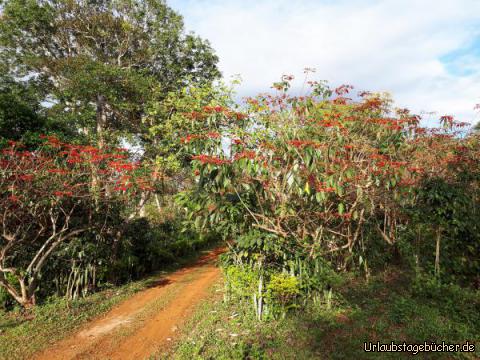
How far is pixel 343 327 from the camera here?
186 inches

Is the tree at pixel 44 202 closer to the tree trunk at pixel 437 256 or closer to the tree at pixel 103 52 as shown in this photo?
the tree at pixel 103 52

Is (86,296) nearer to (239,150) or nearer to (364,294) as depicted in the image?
(239,150)

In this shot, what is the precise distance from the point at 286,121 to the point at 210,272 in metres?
6.19

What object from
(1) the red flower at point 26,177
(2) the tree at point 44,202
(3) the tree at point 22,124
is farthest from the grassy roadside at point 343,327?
(3) the tree at point 22,124

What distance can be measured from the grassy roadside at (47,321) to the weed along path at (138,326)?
223 millimetres

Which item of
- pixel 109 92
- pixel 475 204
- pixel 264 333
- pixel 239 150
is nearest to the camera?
pixel 264 333

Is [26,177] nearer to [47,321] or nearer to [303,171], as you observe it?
[47,321]

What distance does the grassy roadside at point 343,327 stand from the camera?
4.13 m

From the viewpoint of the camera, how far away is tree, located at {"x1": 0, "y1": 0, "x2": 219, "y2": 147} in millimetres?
13414

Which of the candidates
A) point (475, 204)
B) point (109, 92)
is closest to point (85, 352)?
point (475, 204)

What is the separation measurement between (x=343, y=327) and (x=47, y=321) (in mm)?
5629

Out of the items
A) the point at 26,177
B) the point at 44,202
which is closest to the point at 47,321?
the point at 44,202

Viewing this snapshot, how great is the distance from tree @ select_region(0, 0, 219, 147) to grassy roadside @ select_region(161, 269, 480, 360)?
10.7 metres

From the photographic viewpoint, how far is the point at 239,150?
5254 millimetres
